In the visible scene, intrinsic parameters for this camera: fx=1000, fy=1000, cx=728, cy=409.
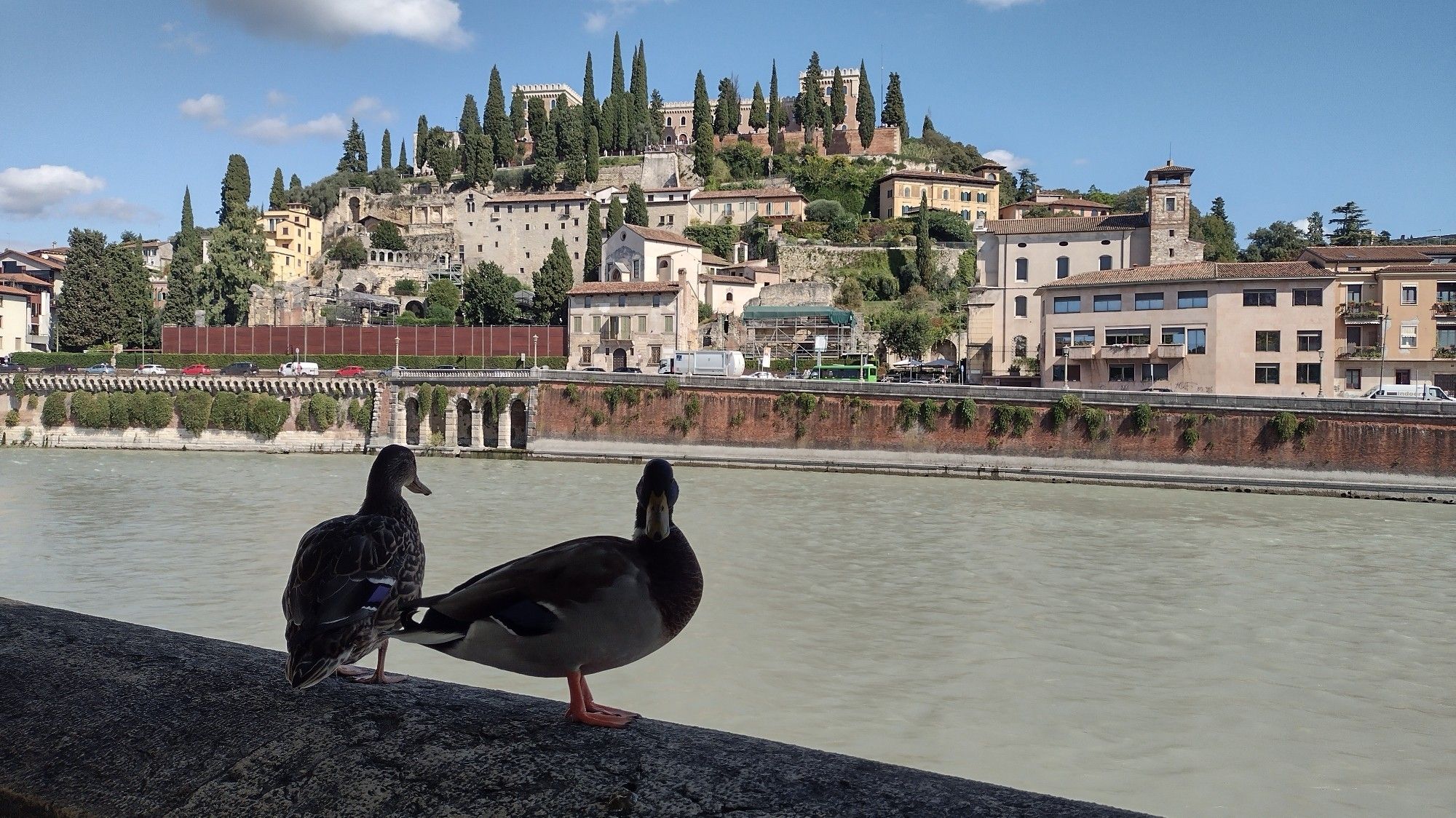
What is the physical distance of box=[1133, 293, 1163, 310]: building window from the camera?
37406 millimetres

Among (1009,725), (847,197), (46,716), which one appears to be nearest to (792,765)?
(46,716)

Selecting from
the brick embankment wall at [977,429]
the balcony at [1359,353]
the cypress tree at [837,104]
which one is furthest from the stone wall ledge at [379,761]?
the cypress tree at [837,104]

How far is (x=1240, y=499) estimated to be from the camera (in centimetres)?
2848

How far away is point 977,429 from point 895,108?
64.7 meters

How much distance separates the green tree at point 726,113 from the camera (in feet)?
297

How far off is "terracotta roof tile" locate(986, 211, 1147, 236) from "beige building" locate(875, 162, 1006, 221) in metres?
25.5

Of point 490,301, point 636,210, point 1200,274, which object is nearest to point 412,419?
point 490,301

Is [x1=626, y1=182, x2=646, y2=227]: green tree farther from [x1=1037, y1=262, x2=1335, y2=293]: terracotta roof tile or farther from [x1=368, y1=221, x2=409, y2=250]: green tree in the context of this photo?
[x1=1037, y1=262, x2=1335, y2=293]: terracotta roof tile

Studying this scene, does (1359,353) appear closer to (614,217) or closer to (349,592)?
(349,592)

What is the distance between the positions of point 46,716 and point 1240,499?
30.8 metres

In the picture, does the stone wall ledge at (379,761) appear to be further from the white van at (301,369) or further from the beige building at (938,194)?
the beige building at (938,194)

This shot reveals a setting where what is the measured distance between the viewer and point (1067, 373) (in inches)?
1542

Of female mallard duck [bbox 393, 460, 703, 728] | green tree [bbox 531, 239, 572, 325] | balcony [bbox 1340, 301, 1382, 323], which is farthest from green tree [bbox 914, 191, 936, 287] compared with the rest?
female mallard duck [bbox 393, 460, 703, 728]

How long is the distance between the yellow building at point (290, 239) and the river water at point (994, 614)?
56.5 meters
